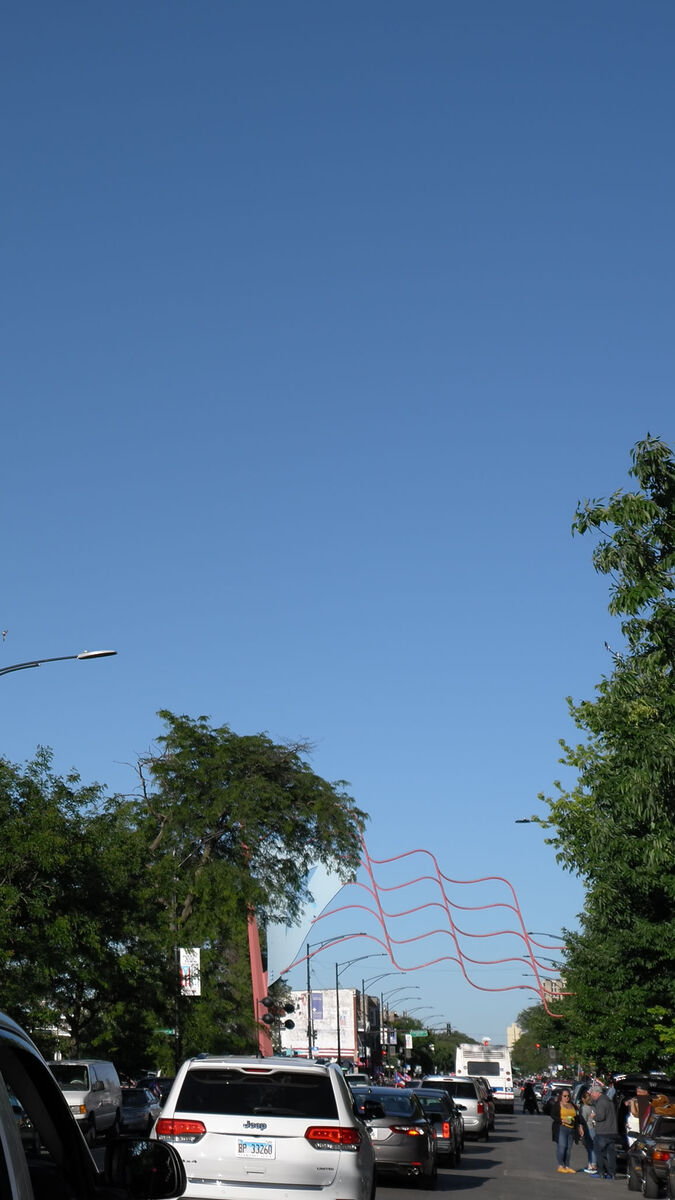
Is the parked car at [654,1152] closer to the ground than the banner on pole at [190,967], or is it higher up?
closer to the ground

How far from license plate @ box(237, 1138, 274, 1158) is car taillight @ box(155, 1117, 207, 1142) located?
0.37 m

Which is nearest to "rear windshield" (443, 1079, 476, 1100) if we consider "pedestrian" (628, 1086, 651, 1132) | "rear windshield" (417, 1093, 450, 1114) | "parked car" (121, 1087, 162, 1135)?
"parked car" (121, 1087, 162, 1135)

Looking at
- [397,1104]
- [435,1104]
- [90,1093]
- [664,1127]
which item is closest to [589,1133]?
[435,1104]

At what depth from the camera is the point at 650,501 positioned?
20.3 m

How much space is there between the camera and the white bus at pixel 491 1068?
271 ft

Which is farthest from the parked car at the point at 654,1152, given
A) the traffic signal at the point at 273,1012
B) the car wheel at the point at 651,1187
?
the traffic signal at the point at 273,1012

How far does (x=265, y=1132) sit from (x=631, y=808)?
10.7 m

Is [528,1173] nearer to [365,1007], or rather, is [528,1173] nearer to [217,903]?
[217,903]

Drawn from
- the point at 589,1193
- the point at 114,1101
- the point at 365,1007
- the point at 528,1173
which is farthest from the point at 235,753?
the point at 365,1007

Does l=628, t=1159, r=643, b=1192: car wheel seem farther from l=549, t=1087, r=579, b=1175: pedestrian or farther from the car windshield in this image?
the car windshield

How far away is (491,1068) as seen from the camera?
83250 millimetres

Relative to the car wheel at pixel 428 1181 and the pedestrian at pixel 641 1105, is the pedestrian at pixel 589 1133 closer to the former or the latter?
the pedestrian at pixel 641 1105

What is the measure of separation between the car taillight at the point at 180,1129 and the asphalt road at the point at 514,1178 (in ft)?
38.9

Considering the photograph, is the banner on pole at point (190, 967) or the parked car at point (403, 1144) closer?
the parked car at point (403, 1144)
